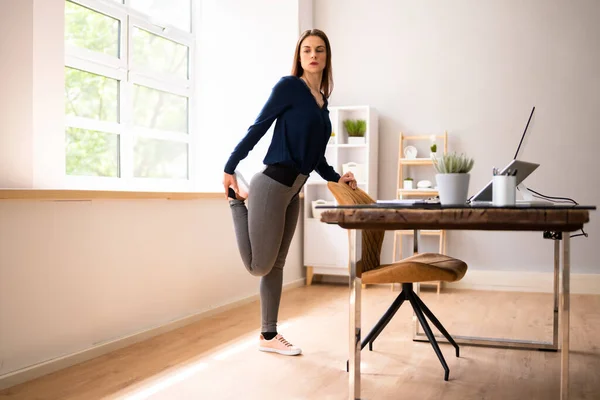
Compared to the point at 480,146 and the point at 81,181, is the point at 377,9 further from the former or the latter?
the point at 81,181

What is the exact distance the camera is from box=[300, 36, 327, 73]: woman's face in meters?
2.70

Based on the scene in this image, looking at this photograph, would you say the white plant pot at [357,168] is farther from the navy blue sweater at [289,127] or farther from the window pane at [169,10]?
the navy blue sweater at [289,127]

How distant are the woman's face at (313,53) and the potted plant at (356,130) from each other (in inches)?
101

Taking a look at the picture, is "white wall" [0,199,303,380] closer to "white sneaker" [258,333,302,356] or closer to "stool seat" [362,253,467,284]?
"white sneaker" [258,333,302,356]

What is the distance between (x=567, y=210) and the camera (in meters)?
1.76

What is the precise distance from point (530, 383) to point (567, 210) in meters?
1.04

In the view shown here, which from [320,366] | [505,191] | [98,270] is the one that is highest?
[505,191]

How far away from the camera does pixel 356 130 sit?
527 centimetres

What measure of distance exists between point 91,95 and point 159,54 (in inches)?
33.8

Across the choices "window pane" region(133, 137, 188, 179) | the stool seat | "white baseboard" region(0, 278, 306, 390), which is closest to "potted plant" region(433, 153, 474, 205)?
the stool seat

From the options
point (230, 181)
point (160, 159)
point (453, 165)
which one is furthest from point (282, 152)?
point (160, 159)

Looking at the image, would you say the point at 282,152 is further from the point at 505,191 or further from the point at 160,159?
the point at 160,159

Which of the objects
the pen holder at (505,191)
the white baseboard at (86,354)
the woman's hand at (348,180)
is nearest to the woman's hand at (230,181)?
the woman's hand at (348,180)

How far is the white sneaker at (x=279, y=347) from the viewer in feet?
9.62
